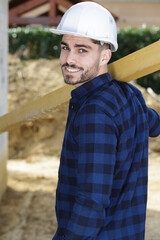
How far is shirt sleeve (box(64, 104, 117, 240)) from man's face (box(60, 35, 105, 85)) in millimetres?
230

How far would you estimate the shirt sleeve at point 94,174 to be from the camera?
1.41 m

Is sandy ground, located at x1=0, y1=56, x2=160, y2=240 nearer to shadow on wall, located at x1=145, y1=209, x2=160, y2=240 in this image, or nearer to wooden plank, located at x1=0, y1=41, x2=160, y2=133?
shadow on wall, located at x1=145, y1=209, x2=160, y2=240

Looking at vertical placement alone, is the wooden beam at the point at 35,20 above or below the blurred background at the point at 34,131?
above

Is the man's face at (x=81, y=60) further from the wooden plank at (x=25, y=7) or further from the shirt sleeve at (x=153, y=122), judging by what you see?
the wooden plank at (x=25, y=7)

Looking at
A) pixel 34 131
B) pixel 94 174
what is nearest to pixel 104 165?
pixel 94 174

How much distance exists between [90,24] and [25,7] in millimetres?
11036

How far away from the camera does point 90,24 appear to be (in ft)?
5.30

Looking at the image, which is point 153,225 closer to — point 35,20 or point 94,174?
point 94,174

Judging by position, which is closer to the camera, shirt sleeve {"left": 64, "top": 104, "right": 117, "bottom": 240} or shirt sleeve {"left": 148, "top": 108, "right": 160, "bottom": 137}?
shirt sleeve {"left": 64, "top": 104, "right": 117, "bottom": 240}

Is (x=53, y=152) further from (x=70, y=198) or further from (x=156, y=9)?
(x=156, y=9)

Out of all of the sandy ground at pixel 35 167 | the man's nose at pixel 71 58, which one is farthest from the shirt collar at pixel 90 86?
the sandy ground at pixel 35 167

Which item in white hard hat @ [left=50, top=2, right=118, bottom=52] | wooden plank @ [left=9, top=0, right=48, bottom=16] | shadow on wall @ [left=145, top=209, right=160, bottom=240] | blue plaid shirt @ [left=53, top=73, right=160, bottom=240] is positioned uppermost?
white hard hat @ [left=50, top=2, right=118, bottom=52]

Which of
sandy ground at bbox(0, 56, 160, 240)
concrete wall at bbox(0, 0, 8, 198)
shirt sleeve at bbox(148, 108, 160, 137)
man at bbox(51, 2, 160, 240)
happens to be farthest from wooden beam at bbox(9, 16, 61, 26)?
man at bbox(51, 2, 160, 240)

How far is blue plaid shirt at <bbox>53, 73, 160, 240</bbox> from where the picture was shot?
1422mm
